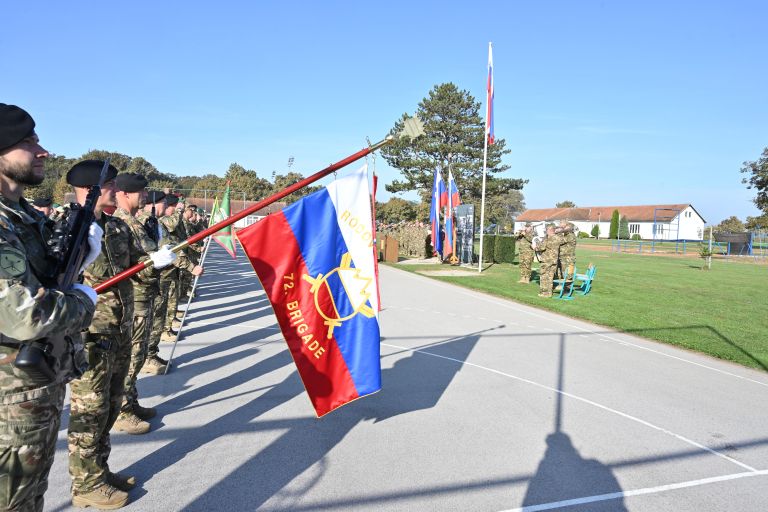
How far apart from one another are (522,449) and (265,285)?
2751 millimetres

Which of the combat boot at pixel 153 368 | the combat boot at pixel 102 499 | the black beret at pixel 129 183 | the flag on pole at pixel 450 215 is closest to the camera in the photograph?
the combat boot at pixel 102 499

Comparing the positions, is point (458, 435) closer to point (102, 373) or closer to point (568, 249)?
point (102, 373)

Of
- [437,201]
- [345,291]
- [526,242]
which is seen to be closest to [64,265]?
[345,291]

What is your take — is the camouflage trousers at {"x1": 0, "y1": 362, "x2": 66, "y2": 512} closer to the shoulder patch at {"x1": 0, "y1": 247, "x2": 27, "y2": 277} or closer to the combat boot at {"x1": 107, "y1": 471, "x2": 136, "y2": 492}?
the shoulder patch at {"x1": 0, "y1": 247, "x2": 27, "y2": 277}

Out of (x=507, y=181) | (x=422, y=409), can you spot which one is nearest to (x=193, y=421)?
(x=422, y=409)

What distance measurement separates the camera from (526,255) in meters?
16.9

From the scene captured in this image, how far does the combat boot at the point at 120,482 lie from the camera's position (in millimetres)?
3371

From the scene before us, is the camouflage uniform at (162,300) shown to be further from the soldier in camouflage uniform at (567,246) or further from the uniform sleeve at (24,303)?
the soldier in camouflage uniform at (567,246)

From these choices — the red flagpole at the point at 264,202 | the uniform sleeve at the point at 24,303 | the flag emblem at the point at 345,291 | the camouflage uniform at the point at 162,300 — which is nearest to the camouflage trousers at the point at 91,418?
the red flagpole at the point at 264,202

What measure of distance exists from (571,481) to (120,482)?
11.4ft

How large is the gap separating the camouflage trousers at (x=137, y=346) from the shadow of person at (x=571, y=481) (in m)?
3.67

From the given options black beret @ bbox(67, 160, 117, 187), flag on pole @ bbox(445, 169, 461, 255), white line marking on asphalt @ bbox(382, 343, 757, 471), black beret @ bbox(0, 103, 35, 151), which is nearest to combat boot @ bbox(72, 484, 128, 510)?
black beret @ bbox(67, 160, 117, 187)

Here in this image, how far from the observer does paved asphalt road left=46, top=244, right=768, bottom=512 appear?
350 cm

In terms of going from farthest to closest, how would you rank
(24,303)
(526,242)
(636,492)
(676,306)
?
1. (526,242)
2. (676,306)
3. (636,492)
4. (24,303)
